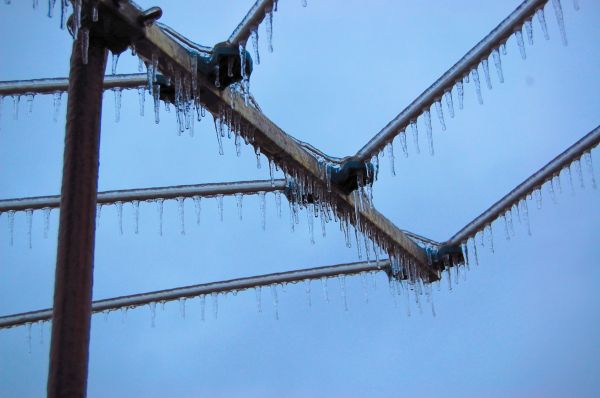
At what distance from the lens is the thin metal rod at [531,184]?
7.51 metres

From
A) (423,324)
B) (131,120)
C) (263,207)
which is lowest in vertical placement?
(263,207)

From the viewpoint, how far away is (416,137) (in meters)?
7.16

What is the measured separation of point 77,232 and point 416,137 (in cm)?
291

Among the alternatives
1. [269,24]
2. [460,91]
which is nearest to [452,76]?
[460,91]

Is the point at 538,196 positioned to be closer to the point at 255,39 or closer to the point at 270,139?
the point at 270,139

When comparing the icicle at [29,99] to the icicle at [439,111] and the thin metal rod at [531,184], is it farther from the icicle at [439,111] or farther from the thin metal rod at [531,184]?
the thin metal rod at [531,184]

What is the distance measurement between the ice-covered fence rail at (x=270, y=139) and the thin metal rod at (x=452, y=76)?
0.46m

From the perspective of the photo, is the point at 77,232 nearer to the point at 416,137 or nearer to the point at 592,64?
the point at 416,137

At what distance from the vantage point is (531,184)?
310 inches

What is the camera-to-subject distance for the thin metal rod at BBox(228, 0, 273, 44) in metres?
6.12

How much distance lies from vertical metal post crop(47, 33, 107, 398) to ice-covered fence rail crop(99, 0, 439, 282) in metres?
0.33

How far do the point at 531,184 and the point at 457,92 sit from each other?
1398mm

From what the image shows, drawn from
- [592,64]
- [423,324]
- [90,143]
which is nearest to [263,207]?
[90,143]

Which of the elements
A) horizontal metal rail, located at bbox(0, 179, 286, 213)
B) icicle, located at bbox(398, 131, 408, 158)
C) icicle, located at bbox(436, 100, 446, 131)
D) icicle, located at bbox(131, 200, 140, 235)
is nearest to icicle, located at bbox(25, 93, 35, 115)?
horizontal metal rail, located at bbox(0, 179, 286, 213)
